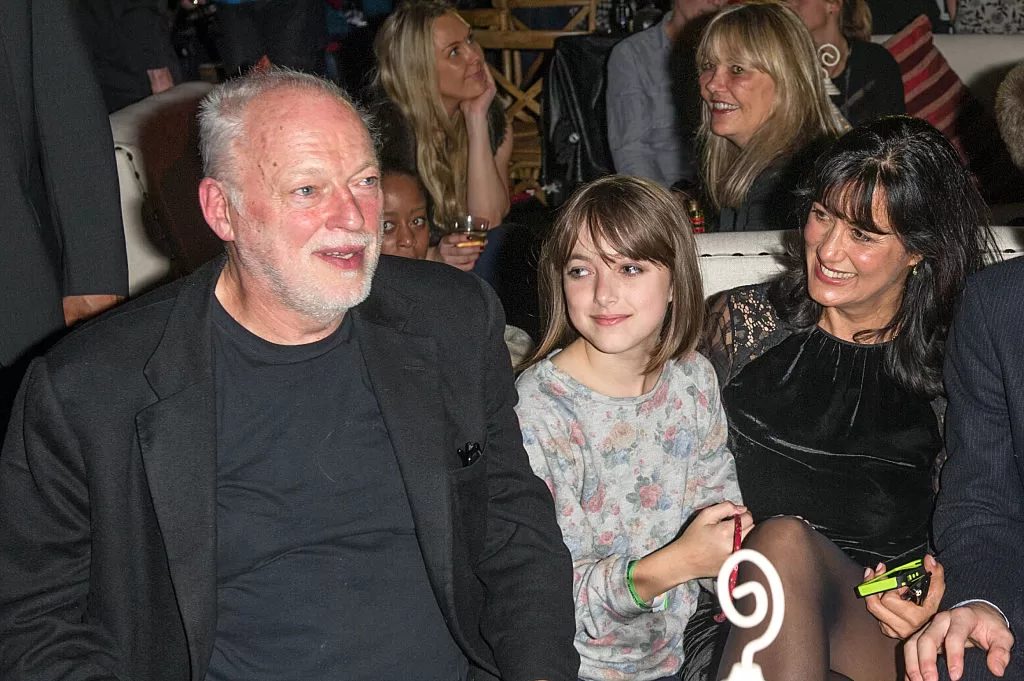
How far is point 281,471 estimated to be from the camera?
69.0 inches

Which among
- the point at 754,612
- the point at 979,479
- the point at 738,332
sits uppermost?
the point at 738,332

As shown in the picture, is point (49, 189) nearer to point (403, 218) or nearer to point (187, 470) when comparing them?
point (187, 470)

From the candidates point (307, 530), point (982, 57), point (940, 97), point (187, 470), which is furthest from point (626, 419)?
point (982, 57)

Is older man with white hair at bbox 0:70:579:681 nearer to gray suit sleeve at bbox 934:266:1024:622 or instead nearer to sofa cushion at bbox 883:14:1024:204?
gray suit sleeve at bbox 934:266:1024:622

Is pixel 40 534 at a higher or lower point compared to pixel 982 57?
higher

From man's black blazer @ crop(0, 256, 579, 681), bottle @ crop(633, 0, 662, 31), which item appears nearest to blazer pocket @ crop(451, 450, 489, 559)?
man's black blazer @ crop(0, 256, 579, 681)

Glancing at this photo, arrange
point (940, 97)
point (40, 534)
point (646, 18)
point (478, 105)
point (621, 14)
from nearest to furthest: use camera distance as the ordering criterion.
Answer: point (40, 534)
point (478, 105)
point (940, 97)
point (646, 18)
point (621, 14)

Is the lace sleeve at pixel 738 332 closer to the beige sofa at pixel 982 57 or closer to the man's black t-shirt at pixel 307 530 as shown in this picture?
the man's black t-shirt at pixel 307 530

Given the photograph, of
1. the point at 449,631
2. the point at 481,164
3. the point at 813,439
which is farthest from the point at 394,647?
the point at 481,164

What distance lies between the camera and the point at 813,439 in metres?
2.20

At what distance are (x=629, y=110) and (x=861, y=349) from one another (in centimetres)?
303

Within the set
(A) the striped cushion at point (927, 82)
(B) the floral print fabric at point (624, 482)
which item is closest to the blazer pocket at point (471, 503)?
(B) the floral print fabric at point (624, 482)

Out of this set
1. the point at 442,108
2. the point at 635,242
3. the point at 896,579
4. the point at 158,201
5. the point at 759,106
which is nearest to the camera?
the point at 896,579

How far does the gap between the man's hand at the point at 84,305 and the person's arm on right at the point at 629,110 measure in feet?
10.2
